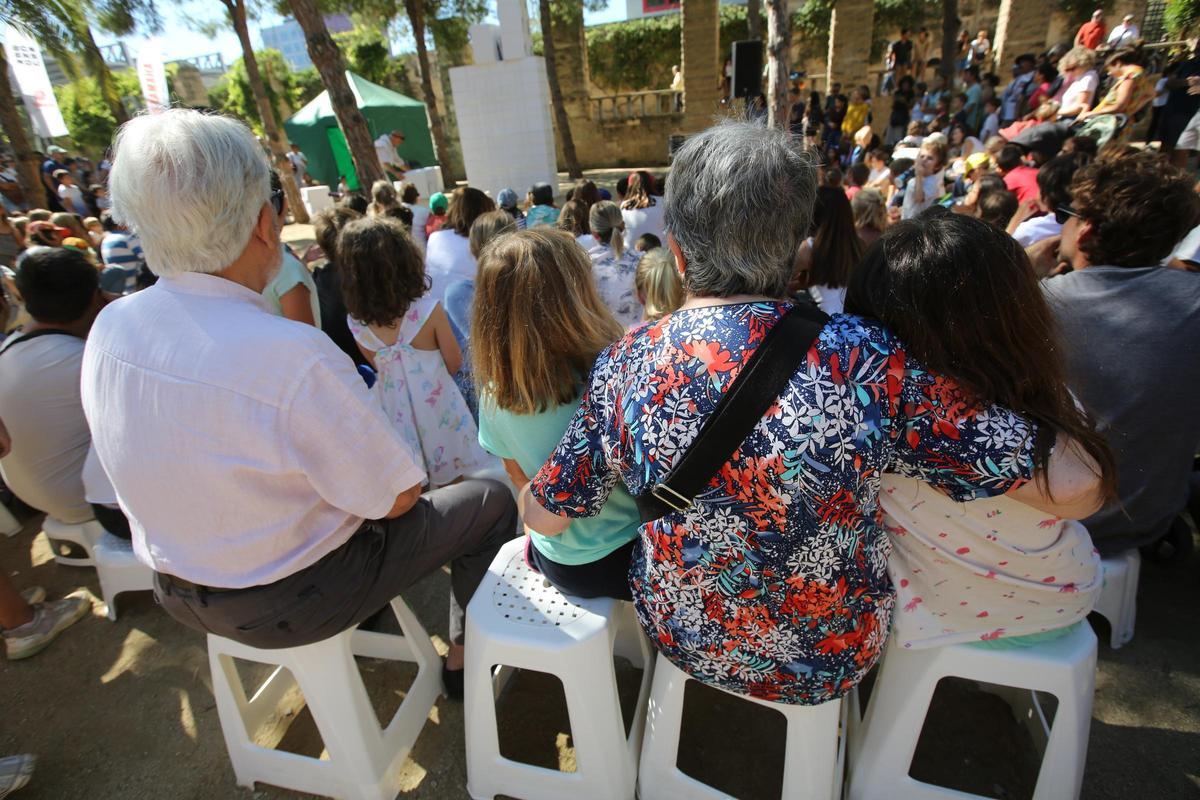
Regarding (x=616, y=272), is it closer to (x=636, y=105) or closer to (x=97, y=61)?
(x=97, y=61)

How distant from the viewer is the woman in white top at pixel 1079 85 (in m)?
6.96

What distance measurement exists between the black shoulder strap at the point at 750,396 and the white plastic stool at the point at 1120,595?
1.60 m

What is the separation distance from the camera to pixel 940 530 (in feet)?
4.33

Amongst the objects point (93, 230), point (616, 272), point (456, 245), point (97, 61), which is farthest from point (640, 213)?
point (97, 61)

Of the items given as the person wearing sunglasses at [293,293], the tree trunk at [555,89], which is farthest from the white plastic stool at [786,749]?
the tree trunk at [555,89]

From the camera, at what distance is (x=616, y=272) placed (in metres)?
3.59

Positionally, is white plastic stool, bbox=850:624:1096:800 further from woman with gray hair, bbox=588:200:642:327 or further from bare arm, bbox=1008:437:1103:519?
woman with gray hair, bbox=588:200:642:327

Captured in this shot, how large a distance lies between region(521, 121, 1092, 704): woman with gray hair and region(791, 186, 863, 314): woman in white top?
207 centimetres

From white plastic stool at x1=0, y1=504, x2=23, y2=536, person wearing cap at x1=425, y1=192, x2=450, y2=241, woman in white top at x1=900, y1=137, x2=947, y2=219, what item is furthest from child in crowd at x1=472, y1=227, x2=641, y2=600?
woman in white top at x1=900, y1=137, x2=947, y2=219

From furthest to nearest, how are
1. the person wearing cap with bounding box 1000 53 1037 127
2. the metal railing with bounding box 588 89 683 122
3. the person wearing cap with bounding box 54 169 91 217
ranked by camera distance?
the metal railing with bounding box 588 89 683 122 → the person wearing cap with bounding box 54 169 91 217 → the person wearing cap with bounding box 1000 53 1037 127

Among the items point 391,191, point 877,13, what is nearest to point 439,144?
point 391,191

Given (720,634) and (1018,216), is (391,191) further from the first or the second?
(720,634)

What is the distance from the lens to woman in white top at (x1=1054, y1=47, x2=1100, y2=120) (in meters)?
6.96

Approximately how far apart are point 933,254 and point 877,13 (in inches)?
892
